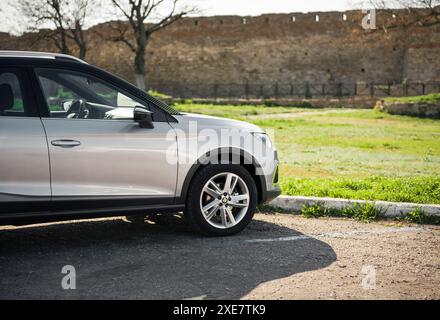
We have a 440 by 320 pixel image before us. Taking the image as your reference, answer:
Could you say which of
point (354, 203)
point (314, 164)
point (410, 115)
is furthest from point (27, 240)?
point (410, 115)

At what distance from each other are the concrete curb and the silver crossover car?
1.19 m

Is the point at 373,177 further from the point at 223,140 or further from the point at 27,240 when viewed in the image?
the point at 27,240

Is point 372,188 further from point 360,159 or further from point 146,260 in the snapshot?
point 146,260

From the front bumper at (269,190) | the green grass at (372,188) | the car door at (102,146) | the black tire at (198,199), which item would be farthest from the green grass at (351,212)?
the car door at (102,146)

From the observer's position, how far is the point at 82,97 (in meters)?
5.54

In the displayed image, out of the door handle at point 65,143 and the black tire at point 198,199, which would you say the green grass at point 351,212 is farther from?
the door handle at point 65,143

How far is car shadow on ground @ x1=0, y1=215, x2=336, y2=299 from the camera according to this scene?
409 cm

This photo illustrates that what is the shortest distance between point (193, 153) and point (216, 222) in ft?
2.57

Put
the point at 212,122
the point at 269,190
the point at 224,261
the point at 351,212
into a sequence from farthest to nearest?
the point at 351,212, the point at 269,190, the point at 212,122, the point at 224,261

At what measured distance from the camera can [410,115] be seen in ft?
78.0

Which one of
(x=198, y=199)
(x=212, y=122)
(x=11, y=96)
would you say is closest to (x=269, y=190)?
(x=198, y=199)

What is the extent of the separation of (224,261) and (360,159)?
23.2 feet

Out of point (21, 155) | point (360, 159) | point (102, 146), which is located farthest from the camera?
point (360, 159)

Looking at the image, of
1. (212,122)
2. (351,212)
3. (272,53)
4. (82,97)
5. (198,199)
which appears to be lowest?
(351,212)
